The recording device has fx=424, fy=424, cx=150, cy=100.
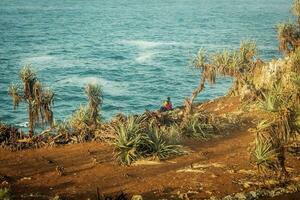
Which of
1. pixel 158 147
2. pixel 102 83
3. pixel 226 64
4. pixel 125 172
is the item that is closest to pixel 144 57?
pixel 102 83

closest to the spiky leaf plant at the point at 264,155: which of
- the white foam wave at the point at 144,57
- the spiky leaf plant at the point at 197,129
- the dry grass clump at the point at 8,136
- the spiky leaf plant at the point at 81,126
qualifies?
the spiky leaf plant at the point at 197,129

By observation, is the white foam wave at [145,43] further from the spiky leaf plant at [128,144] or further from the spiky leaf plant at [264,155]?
the spiky leaf plant at [264,155]

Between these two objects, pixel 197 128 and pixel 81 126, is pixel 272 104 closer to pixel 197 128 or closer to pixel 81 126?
pixel 197 128

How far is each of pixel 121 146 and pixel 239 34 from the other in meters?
79.5

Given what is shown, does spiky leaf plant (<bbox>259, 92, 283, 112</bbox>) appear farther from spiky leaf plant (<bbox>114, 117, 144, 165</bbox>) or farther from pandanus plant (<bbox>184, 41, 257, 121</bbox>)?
pandanus plant (<bbox>184, 41, 257, 121</bbox>)

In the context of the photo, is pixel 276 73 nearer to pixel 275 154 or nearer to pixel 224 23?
pixel 275 154

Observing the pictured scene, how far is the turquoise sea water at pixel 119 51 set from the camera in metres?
48.7

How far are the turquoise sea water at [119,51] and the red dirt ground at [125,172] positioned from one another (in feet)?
71.3

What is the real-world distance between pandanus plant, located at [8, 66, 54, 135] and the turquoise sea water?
16.0 m

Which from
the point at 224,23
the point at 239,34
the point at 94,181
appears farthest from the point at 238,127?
the point at 224,23

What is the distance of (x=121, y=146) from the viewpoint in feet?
58.9

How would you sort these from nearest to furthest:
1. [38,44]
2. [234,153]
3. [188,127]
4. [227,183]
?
1. [227,183]
2. [234,153]
3. [188,127]
4. [38,44]

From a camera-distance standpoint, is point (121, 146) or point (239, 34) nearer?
point (121, 146)

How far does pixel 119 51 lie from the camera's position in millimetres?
76438
